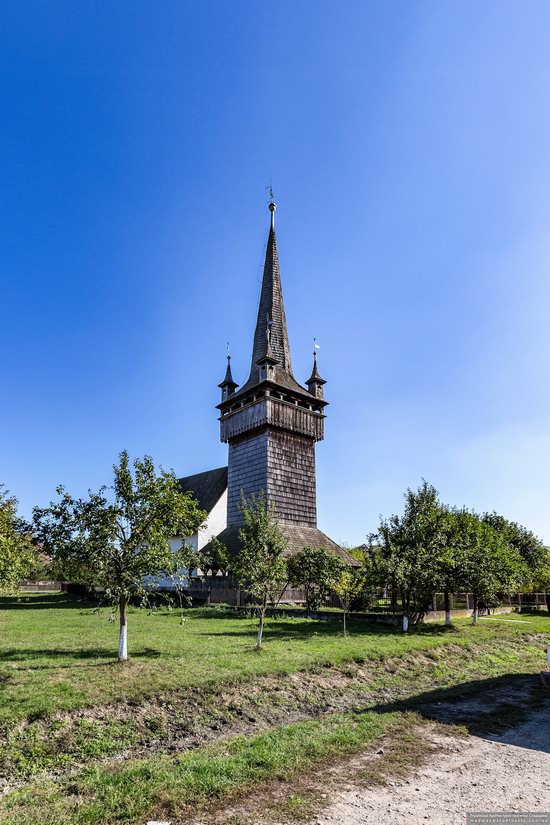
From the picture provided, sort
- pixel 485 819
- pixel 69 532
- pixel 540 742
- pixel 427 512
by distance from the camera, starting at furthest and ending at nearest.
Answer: pixel 427 512
pixel 69 532
pixel 540 742
pixel 485 819

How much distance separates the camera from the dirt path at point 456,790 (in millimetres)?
6160

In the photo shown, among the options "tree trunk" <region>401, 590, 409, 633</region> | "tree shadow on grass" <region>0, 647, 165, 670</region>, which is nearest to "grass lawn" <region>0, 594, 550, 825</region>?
"tree shadow on grass" <region>0, 647, 165, 670</region>

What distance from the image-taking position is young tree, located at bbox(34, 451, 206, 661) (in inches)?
540

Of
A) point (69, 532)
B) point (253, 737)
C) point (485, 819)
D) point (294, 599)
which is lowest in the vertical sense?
point (294, 599)

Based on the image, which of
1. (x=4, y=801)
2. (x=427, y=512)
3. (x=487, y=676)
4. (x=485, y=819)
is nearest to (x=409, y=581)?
(x=427, y=512)

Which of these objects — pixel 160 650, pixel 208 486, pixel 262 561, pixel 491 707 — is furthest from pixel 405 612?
pixel 208 486

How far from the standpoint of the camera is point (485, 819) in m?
6.05

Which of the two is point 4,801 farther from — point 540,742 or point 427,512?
point 427,512

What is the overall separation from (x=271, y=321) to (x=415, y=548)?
96.4 ft

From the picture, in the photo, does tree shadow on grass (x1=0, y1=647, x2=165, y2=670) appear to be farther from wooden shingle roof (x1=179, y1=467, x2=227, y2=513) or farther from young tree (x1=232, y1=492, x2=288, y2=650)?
wooden shingle roof (x1=179, y1=467, x2=227, y2=513)

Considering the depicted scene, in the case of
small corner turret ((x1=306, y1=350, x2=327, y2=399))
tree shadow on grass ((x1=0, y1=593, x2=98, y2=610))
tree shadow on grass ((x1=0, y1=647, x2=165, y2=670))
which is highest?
small corner turret ((x1=306, y1=350, x2=327, y2=399))

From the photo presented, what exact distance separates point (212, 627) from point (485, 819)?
1678 centimetres

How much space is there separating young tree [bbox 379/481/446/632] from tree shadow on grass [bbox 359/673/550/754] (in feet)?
22.4

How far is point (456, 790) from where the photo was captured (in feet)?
22.7
